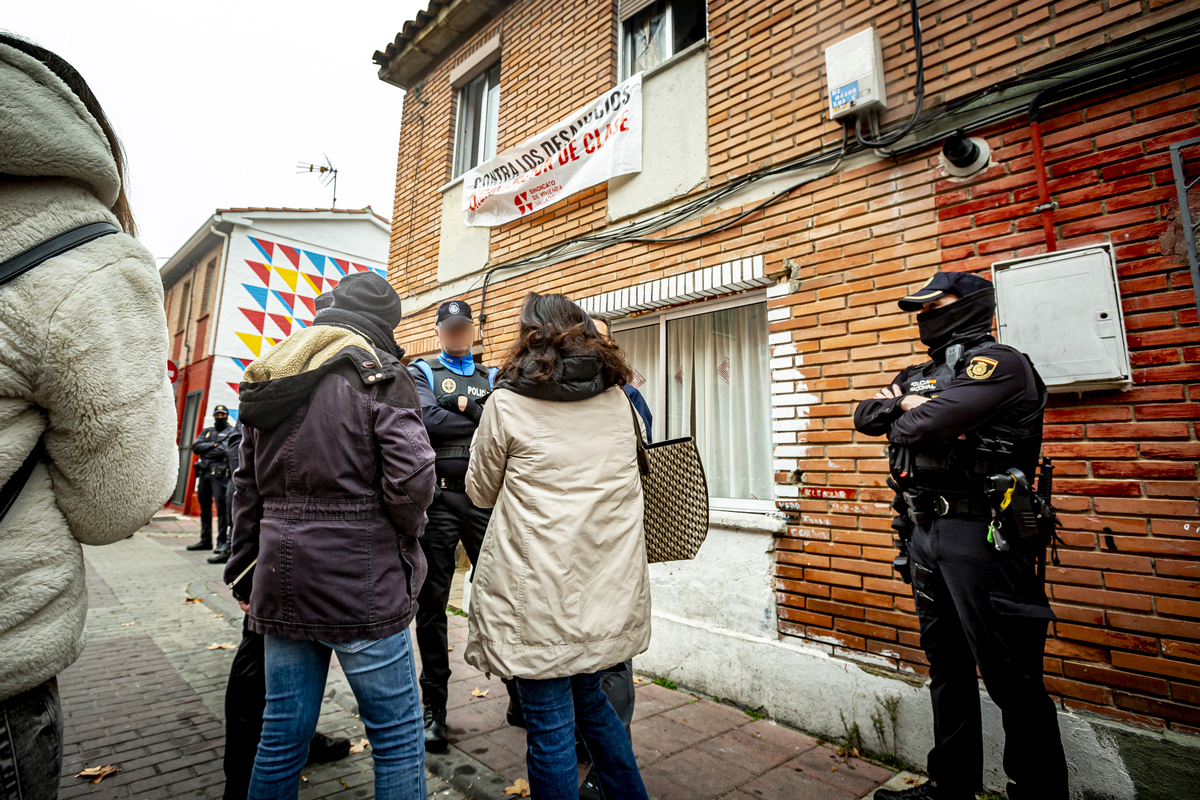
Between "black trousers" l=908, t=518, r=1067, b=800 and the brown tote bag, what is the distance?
3.06 ft

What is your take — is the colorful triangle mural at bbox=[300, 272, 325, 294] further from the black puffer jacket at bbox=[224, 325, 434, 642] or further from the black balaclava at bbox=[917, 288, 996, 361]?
the black balaclava at bbox=[917, 288, 996, 361]

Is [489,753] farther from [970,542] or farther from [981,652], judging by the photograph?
[970,542]

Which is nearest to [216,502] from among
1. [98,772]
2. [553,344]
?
[98,772]

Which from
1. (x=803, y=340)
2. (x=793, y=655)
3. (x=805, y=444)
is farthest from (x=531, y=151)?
(x=793, y=655)

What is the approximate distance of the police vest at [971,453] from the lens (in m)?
2.23

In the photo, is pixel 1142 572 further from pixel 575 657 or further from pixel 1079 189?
pixel 575 657

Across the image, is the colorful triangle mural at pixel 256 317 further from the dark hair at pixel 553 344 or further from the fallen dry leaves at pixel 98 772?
the dark hair at pixel 553 344

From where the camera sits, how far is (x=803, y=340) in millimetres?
3576

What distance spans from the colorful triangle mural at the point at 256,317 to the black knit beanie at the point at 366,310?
46.0 feet

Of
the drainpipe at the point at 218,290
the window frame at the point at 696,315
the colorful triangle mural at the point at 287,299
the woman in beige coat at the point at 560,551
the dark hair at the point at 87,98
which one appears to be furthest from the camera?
the colorful triangle mural at the point at 287,299

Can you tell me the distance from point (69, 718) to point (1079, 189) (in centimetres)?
584

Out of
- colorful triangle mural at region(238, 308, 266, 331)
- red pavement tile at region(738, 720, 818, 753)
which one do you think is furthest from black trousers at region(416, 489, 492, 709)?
colorful triangle mural at region(238, 308, 266, 331)

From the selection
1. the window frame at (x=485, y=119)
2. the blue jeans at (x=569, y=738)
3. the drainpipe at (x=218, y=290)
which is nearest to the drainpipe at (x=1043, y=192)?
the blue jeans at (x=569, y=738)

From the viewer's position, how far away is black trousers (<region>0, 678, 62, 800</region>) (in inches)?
42.7
